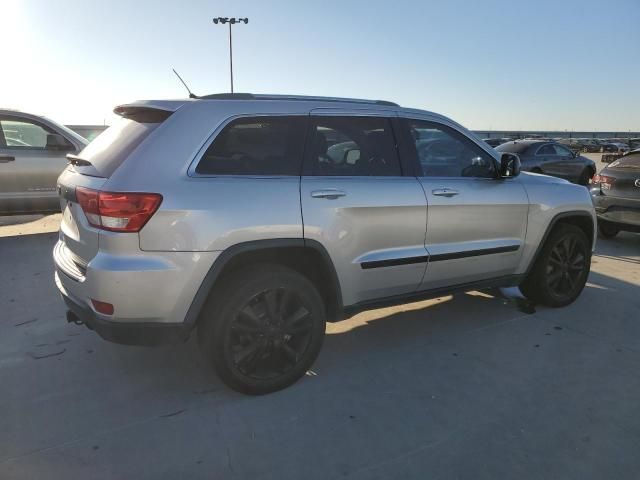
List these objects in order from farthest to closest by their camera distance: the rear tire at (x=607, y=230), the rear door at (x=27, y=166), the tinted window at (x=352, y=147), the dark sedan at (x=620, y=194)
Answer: the rear tire at (x=607, y=230) < the rear door at (x=27, y=166) < the dark sedan at (x=620, y=194) < the tinted window at (x=352, y=147)

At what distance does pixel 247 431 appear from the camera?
8.72ft

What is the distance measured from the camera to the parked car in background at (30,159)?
6.96 m

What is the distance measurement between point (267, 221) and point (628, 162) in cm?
646

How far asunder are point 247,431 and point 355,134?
2.00 metres

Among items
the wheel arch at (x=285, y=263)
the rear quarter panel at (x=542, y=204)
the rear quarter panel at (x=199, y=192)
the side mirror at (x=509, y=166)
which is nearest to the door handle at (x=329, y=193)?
the rear quarter panel at (x=199, y=192)

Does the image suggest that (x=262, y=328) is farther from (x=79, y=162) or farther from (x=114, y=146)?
(x=79, y=162)

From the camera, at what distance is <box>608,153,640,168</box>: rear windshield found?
6.96 metres

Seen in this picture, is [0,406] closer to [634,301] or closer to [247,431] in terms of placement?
[247,431]

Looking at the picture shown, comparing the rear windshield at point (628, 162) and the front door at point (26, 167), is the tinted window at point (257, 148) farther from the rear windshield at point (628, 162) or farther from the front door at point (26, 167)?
the rear windshield at point (628, 162)

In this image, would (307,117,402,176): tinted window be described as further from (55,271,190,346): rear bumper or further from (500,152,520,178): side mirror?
(55,271,190,346): rear bumper

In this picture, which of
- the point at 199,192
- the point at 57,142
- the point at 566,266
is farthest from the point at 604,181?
the point at 57,142

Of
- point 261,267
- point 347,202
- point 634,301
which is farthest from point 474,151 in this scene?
point 634,301

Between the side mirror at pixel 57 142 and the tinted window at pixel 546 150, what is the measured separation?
1189 centimetres

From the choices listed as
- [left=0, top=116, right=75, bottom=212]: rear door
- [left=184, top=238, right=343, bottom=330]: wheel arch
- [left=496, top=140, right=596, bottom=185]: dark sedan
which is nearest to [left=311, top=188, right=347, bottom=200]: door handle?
[left=184, top=238, right=343, bottom=330]: wheel arch
